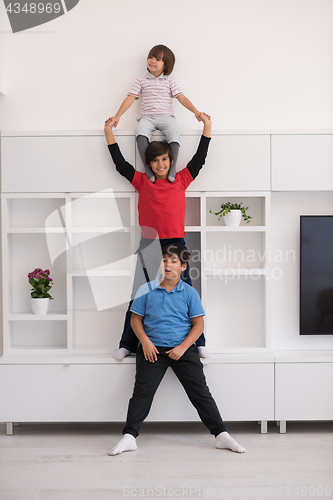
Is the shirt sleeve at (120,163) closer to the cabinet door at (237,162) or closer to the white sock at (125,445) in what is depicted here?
the cabinet door at (237,162)

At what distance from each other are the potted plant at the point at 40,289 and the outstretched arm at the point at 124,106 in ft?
3.06

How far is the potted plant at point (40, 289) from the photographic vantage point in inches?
93.7

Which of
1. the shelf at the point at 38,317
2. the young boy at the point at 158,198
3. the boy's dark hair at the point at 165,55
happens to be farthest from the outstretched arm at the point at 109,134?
the shelf at the point at 38,317

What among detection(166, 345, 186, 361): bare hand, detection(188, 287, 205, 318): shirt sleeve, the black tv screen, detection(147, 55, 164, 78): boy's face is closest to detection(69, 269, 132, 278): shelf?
detection(188, 287, 205, 318): shirt sleeve

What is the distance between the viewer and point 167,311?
2174 mm

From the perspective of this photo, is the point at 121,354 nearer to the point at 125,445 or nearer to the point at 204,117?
the point at 125,445

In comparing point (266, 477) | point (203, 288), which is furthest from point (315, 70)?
point (266, 477)

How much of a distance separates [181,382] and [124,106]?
1498mm

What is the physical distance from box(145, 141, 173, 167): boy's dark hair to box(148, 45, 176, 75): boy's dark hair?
0.46 metres

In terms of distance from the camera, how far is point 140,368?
7.00 feet

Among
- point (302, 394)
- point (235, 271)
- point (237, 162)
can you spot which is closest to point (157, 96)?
point (237, 162)

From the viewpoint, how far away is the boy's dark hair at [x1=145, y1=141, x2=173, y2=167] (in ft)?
7.20

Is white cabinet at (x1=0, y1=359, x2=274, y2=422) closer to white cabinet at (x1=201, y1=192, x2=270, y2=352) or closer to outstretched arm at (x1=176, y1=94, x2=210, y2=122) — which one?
white cabinet at (x1=201, y1=192, x2=270, y2=352)

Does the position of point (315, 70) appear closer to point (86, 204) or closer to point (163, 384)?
point (86, 204)
